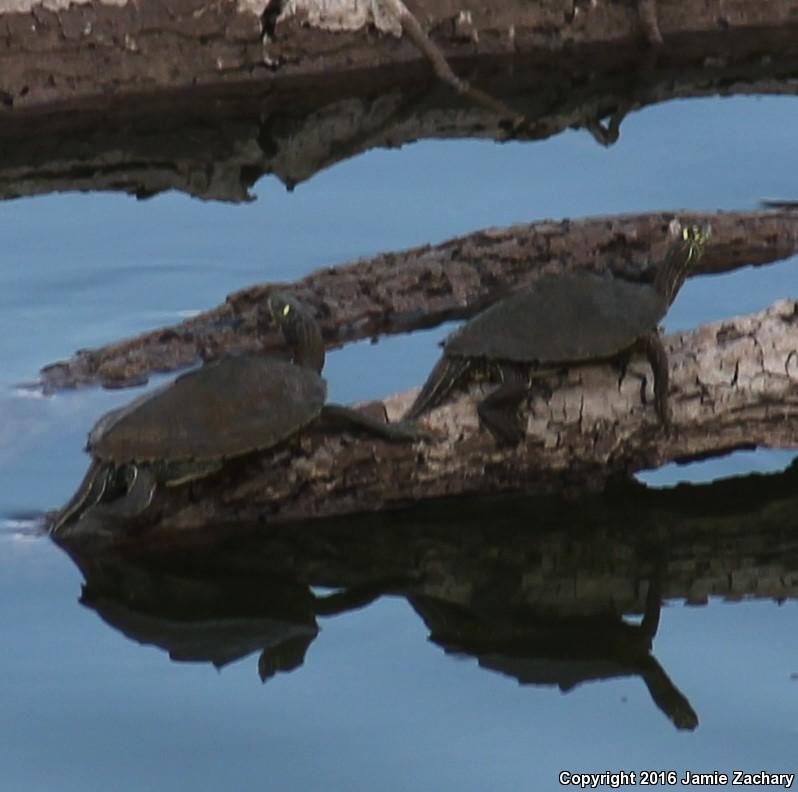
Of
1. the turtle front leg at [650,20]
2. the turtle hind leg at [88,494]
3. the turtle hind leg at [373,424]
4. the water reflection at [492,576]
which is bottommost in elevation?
the water reflection at [492,576]

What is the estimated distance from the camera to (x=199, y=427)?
4.58 meters

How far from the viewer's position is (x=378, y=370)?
19.8 ft

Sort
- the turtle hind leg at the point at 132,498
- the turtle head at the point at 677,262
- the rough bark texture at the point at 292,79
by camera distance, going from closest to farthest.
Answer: the turtle hind leg at the point at 132,498 → the turtle head at the point at 677,262 → the rough bark texture at the point at 292,79

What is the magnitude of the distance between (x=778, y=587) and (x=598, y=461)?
2.02 feet

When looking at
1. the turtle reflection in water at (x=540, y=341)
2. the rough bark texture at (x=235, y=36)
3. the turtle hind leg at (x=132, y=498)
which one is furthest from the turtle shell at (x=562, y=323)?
the rough bark texture at (x=235, y=36)

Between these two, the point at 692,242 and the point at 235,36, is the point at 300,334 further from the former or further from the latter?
the point at 235,36

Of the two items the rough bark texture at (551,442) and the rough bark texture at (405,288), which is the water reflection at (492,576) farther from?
the rough bark texture at (405,288)

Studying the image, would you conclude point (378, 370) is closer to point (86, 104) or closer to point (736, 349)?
point (736, 349)

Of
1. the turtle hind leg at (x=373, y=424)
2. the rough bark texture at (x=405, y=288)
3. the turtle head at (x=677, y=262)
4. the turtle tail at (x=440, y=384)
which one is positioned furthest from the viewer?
the rough bark texture at (x=405, y=288)

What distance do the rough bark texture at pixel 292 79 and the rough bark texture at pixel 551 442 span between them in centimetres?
314

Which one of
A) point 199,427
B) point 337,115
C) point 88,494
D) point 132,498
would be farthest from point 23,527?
point 337,115

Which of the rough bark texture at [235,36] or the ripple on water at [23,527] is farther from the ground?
the rough bark texture at [235,36]

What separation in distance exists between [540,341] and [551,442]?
30 cm

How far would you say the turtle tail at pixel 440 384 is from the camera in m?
4.89
